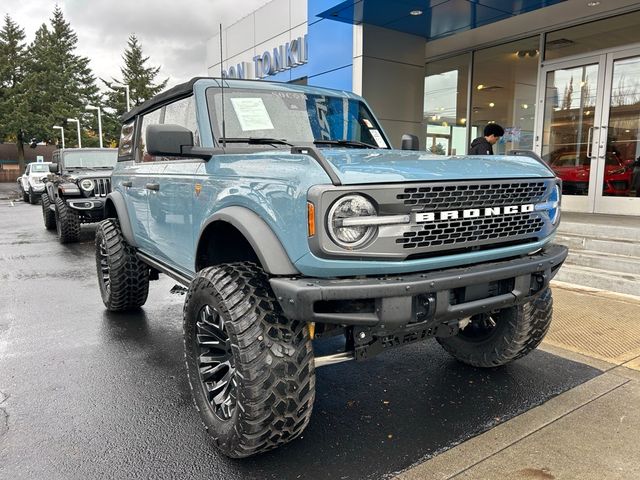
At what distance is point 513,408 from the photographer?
3.08 metres

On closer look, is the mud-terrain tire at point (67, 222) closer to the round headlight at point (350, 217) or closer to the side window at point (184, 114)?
the side window at point (184, 114)

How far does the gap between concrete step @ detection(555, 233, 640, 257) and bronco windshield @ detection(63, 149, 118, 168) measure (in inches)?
367

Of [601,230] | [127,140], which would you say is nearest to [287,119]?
[127,140]

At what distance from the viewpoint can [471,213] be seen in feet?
8.02

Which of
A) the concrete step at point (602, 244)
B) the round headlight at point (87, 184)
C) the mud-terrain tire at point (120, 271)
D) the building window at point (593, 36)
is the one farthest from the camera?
the round headlight at point (87, 184)

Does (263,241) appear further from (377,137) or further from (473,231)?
(377,137)

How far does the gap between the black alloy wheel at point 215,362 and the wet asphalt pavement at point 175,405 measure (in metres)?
0.25

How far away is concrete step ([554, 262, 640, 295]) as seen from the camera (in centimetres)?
531

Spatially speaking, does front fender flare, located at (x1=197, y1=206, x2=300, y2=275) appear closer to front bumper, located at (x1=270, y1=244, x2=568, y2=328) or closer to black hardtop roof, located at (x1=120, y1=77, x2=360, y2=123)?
front bumper, located at (x1=270, y1=244, x2=568, y2=328)

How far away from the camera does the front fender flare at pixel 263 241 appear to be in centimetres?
224

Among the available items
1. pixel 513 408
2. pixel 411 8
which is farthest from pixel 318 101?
pixel 411 8

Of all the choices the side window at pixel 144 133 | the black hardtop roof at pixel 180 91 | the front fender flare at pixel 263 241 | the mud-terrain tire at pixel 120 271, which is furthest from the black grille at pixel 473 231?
the mud-terrain tire at pixel 120 271

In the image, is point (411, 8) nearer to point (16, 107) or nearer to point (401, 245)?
point (401, 245)

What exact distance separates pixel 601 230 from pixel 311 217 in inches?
219
